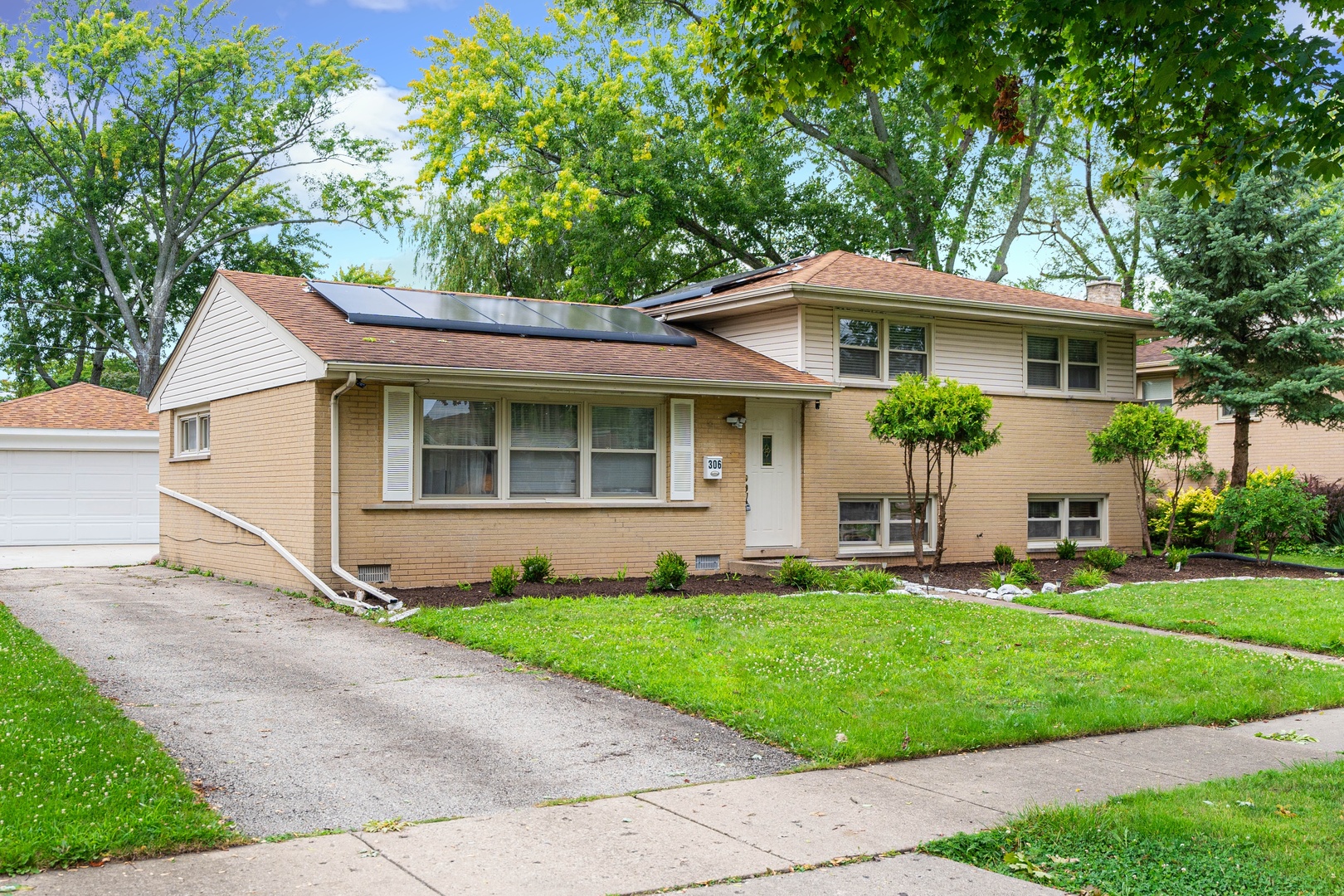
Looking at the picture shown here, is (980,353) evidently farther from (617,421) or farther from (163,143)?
(163,143)

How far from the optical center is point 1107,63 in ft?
30.2

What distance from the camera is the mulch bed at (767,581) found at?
13.8 meters

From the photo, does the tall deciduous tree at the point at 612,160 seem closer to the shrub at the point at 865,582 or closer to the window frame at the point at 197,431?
the window frame at the point at 197,431

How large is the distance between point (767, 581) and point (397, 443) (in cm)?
535

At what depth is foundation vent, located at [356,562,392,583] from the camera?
46.8 feet

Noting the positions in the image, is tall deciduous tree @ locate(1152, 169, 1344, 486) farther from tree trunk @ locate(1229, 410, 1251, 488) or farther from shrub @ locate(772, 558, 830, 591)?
shrub @ locate(772, 558, 830, 591)

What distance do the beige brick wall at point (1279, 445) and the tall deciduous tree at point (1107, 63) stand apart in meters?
16.4

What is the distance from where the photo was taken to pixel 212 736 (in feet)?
22.9

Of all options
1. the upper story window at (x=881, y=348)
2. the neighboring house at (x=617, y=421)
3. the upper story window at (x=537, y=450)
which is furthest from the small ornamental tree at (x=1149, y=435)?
the upper story window at (x=537, y=450)

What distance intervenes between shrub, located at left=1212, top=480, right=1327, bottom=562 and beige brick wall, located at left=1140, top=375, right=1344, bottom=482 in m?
5.49

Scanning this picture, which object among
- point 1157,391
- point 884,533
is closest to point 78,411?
point 884,533

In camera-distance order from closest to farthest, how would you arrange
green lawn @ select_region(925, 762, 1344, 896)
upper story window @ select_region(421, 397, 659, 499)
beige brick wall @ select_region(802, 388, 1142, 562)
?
1. green lawn @ select_region(925, 762, 1344, 896)
2. upper story window @ select_region(421, 397, 659, 499)
3. beige brick wall @ select_region(802, 388, 1142, 562)

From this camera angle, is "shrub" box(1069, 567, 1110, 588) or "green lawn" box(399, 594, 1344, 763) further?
"shrub" box(1069, 567, 1110, 588)

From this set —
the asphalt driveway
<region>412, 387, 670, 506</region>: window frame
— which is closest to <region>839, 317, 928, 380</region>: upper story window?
<region>412, 387, 670, 506</region>: window frame
